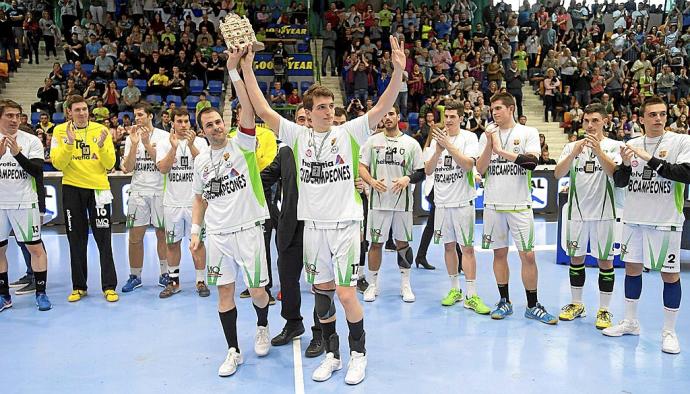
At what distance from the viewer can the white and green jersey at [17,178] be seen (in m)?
6.84

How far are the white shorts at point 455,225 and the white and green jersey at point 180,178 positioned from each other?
2859 mm

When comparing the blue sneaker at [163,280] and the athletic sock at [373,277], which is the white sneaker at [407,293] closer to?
the athletic sock at [373,277]

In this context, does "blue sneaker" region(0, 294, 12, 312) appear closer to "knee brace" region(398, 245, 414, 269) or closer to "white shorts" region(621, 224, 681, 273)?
"knee brace" region(398, 245, 414, 269)

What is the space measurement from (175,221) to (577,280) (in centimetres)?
448

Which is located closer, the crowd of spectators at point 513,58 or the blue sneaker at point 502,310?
the blue sneaker at point 502,310

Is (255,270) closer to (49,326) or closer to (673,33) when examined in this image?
(49,326)

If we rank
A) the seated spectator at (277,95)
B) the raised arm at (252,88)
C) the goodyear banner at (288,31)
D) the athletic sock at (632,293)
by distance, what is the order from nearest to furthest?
the raised arm at (252,88) → the athletic sock at (632,293) → the seated spectator at (277,95) → the goodyear banner at (288,31)

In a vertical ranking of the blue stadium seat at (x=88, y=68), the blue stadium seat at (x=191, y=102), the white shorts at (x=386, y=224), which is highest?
the blue stadium seat at (x=88, y=68)

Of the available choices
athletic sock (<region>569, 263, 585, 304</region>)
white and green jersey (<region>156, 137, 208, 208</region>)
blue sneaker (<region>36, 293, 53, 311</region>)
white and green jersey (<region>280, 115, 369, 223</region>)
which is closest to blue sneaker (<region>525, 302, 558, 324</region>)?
athletic sock (<region>569, 263, 585, 304</region>)

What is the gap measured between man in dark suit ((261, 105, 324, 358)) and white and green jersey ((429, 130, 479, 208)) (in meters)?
1.74

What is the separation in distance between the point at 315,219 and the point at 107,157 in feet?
11.4

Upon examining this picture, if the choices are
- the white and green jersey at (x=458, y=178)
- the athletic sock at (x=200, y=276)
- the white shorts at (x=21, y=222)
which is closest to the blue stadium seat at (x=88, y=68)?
the white shorts at (x=21, y=222)

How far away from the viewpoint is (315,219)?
4.84 meters

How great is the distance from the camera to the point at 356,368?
16.2ft
